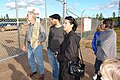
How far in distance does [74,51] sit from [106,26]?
3.79ft

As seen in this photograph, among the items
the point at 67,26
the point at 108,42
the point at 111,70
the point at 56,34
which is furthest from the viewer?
the point at 56,34

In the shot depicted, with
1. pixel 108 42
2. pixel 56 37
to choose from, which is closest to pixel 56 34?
pixel 56 37

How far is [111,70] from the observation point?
1458 millimetres

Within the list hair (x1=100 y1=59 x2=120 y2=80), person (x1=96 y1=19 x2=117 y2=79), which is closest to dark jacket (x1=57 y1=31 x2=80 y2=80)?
person (x1=96 y1=19 x2=117 y2=79)

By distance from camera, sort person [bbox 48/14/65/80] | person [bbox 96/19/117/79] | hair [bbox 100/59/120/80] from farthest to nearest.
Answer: person [bbox 48/14/65/80], person [bbox 96/19/117/79], hair [bbox 100/59/120/80]

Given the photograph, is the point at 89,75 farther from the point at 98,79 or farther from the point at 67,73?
the point at 98,79

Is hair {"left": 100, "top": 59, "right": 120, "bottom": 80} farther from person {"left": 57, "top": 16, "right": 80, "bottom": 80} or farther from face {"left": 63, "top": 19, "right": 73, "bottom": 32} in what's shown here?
face {"left": 63, "top": 19, "right": 73, "bottom": 32}

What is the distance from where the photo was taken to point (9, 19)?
6055 mm

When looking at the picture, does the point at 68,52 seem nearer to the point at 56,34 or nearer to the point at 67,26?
the point at 67,26

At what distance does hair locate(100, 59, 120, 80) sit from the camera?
1426 millimetres

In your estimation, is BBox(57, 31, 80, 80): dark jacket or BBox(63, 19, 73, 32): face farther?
BBox(63, 19, 73, 32): face

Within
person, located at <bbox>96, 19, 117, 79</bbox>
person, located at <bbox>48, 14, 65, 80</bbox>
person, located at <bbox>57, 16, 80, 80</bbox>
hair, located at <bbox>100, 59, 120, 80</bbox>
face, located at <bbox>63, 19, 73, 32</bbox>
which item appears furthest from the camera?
person, located at <bbox>48, 14, 65, 80</bbox>

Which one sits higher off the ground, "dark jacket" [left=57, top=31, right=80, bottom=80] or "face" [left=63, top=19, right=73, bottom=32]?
"face" [left=63, top=19, right=73, bottom=32]

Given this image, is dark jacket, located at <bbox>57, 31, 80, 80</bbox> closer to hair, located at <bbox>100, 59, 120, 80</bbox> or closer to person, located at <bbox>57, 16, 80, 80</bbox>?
person, located at <bbox>57, 16, 80, 80</bbox>
